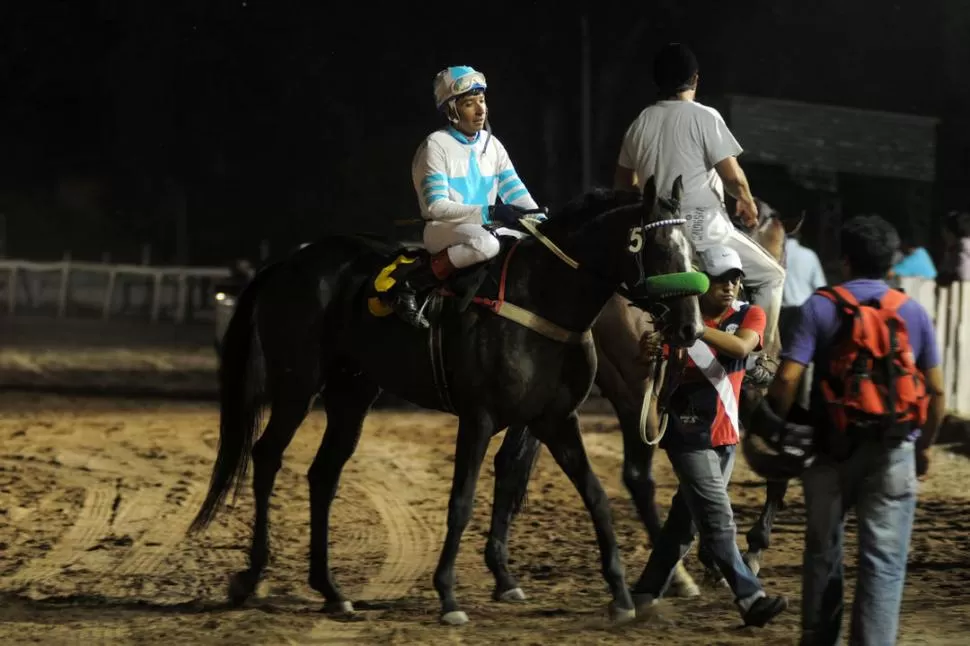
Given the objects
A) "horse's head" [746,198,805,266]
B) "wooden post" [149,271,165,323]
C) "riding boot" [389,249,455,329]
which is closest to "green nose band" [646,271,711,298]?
"riding boot" [389,249,455,329]

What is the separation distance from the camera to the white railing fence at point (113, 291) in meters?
33.0

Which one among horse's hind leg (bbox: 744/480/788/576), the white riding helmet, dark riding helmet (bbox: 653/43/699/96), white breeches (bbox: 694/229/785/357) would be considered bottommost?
horse's hind leg (bbox: 744/480/788/576)

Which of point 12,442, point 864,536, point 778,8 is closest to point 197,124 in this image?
point 778,8

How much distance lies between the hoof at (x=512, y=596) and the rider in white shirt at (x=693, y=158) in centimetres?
159

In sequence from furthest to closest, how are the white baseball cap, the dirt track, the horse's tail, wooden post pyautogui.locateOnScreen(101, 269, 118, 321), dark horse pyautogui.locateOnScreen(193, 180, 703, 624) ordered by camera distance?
1. wooden post pyautogui.locateOnScreen(101, 269, 118, 321)
2. the horse's tail
3. the white baseball cap
4. dark horse pyautogui.locateOnScreen(193, 180, 703, 624)
5. the dirt track

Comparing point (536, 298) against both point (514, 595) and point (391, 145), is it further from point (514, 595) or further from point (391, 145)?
point (391, 145)

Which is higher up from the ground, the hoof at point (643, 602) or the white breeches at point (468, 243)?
the white breeches at point (468, 243)

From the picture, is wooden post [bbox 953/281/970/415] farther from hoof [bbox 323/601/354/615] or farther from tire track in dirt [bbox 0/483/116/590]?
hoof [bbox 323/601/354/615]

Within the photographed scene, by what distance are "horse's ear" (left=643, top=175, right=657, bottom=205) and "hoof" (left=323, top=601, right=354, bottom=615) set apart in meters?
2.50

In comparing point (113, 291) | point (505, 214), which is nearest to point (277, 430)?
point (505, 214)

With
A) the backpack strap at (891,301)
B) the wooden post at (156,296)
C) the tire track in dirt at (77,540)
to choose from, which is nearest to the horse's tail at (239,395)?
the tire track in dirt at (77,540)

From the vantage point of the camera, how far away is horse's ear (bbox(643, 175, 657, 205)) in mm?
6789

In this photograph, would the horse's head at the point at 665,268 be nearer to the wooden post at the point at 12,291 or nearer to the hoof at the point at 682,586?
the hoof at the point at 682,586

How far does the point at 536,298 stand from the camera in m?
7.39
